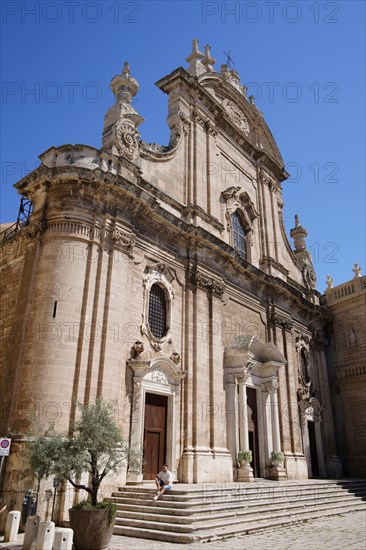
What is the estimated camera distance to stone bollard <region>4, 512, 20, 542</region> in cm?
948

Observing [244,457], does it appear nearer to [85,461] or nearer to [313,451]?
[313,451]

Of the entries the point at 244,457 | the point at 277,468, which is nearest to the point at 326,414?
the point at 277,468

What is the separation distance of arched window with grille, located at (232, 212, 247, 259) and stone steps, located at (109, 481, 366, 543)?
11206mm

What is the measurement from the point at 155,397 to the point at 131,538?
5381 millimetres

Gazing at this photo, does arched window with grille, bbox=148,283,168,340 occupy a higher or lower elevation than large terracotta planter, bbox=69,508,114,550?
higher

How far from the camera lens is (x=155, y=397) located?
14.8m

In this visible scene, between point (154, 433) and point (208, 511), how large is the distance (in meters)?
4.20

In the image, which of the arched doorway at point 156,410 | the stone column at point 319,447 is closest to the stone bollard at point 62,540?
the arched doorway at point 156,410

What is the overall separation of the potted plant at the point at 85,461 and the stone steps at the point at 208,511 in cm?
142

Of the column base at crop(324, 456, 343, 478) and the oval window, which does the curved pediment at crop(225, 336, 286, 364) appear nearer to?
the oval window

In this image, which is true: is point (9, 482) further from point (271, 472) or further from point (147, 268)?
point (271, 472)

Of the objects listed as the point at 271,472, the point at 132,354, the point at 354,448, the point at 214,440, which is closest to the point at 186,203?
the point at 132,354

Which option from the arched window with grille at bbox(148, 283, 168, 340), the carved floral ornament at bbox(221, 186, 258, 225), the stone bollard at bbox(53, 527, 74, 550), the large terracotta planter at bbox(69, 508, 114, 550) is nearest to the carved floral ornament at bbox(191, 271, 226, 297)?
the arched window with grille at bbox(148, 283, 168, 340)

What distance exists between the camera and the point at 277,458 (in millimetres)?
18141
